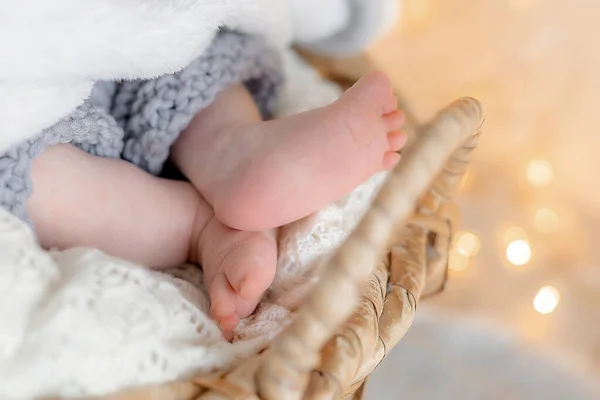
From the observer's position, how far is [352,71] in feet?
3.21

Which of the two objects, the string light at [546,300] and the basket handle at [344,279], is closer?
the basket handle at [344,279]

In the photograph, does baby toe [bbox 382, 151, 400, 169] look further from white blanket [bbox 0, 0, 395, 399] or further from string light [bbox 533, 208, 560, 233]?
string light [bbox 533, 208, 560, 233]

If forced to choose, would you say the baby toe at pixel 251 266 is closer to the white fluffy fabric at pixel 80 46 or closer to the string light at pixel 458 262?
the white fluffy fabric at pixel 80 46

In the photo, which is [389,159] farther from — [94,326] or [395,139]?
[94,326]

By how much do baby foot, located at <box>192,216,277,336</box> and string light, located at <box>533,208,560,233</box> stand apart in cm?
82

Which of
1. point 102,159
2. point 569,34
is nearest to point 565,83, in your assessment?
point 569,34

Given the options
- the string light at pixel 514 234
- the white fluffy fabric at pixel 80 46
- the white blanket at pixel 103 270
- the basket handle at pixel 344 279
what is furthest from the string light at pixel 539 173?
the basket handle at pixel 344 279

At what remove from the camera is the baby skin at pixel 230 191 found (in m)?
0.57

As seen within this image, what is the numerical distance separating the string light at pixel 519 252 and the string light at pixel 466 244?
7 centimetres

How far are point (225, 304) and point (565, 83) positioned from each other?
39.4 inches

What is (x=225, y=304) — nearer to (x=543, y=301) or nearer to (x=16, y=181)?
(x=16, y=181)

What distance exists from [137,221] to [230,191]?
10 cm

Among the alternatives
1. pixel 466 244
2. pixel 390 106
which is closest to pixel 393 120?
pixel 390 106

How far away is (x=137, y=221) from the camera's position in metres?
0.62
